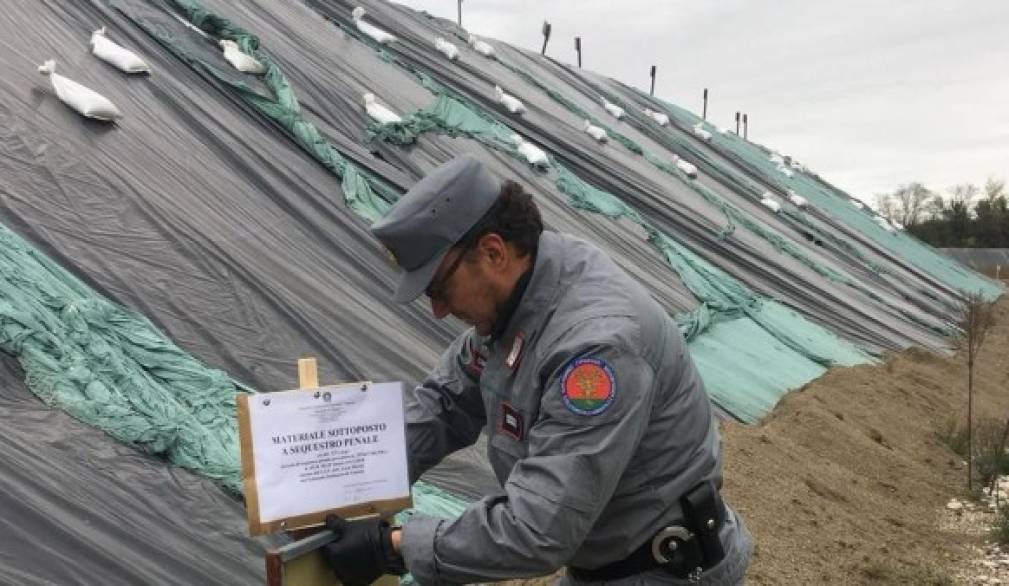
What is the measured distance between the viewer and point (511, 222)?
1.75m

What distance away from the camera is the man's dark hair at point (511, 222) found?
1739 mm

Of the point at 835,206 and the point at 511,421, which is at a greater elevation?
the point at 511,421

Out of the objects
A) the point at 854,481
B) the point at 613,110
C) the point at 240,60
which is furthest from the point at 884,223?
the point at 240,60

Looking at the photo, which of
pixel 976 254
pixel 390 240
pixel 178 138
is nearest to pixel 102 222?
pixel 178 138

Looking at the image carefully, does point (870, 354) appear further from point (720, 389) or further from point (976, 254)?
point (976, 254)

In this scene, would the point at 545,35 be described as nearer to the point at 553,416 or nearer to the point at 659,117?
the point at 659,117

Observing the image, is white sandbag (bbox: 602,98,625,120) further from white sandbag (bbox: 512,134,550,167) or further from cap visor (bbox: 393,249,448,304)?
cap visor (bbox: 393,249,448,304)

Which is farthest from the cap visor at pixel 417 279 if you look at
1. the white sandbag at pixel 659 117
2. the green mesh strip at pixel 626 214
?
the white sandbag at pixel 659 117

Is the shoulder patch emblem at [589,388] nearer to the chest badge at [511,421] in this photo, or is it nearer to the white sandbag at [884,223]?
the chest badge at [511,421]

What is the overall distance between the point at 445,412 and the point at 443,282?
49 centimetres

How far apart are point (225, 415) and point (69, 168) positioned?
1.63 m

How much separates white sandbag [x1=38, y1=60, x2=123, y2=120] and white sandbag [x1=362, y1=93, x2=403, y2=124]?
2.27 m

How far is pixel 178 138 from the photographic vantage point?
533cm

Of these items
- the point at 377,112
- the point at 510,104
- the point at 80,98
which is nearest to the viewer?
the point at 80,98
